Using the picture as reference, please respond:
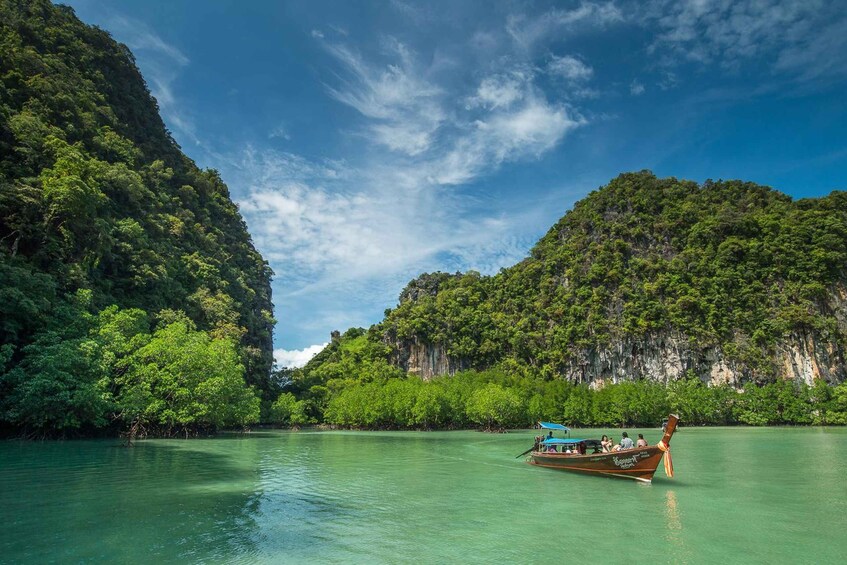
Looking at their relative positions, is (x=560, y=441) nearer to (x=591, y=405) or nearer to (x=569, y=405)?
(x=569, y=405)

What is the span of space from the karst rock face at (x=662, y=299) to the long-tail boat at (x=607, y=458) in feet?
208

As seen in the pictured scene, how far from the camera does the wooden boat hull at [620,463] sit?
18.3m

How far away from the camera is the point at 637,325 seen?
81875 mm

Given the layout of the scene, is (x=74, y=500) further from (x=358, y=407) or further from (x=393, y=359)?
(x=393, y=359)

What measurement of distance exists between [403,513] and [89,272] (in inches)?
1514

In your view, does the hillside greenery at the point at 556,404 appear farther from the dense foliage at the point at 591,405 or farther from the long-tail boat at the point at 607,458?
the long-tail boat at the point at 607,458

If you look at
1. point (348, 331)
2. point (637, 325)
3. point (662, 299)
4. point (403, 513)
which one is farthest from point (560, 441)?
point (348, 331)

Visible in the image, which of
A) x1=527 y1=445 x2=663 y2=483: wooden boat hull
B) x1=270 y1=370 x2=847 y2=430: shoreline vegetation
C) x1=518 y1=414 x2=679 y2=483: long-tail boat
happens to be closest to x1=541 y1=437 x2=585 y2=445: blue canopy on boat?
x1=518 y1=414 x2=679 y2=483: long-tail boat

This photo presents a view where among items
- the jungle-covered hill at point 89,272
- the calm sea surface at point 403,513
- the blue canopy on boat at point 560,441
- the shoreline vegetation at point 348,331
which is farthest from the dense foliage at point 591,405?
the calm sea surface at point 403,513

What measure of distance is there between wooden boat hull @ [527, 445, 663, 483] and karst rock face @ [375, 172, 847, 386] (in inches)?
2541

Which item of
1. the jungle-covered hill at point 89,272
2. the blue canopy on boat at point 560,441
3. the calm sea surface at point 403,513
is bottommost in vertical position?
the calm sea surface at point 403,513

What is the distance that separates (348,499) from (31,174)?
3609 cm

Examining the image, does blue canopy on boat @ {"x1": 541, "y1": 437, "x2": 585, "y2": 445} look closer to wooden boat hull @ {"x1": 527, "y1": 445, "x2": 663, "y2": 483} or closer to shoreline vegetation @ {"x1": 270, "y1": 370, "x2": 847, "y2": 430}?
wooden boat hull @ {"x1": 527, "y1": 445, "x2": 663, "y2": 483}

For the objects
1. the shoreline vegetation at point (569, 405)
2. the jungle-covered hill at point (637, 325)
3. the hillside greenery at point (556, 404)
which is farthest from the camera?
the jungle-covered hill at point (637, 325)
